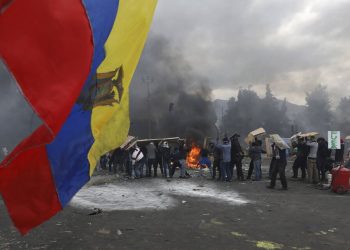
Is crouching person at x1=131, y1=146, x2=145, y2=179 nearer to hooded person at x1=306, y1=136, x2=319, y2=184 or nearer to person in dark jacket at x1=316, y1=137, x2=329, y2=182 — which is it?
hooded person at x1=306, y1=136, x2=319, y2=184

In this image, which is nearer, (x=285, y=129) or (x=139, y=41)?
(x=139, y=41)

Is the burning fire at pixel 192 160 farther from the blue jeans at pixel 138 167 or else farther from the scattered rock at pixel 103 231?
the scattered rock at pixel 103 231

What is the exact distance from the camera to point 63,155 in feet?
12.9

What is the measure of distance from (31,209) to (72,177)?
23.2 inches

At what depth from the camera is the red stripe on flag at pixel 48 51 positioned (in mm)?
2875

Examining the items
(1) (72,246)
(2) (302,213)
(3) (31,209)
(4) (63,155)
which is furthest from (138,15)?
(2) (302,213)

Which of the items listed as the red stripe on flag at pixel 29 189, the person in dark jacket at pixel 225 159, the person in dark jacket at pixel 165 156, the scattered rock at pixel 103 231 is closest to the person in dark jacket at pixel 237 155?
the person in dark jacket at pixel 225 159

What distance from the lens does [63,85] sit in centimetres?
316

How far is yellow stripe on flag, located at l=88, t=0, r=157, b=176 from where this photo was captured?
14.1 ft

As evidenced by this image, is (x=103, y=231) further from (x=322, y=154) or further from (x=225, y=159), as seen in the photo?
(x=322, y=154)

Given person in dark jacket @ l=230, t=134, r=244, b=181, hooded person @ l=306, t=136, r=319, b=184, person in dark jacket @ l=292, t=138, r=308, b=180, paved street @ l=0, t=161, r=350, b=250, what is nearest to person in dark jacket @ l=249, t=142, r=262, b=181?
person in dark jacket @ l=230, t=134, r=244, b=181

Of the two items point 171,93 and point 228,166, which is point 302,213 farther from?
point 171,93

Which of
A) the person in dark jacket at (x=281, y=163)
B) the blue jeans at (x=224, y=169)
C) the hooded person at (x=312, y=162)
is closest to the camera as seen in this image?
the person in dark jacket at (x=281, y=163)

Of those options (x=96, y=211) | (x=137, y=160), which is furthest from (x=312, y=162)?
(x=96, y=211)
